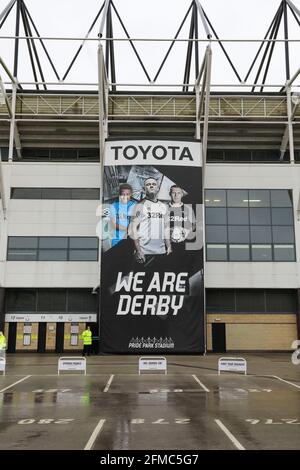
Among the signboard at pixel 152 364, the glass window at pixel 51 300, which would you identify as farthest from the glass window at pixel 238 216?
the signboard at pixel 152 364

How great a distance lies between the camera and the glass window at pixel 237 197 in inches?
1401

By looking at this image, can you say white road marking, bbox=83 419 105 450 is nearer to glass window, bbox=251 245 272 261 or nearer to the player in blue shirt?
the player in blue shirt

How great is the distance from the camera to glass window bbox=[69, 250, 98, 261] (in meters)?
A: 34.7

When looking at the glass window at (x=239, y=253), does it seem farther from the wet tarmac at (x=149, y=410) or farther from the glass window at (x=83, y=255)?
the wet tarmac at (x=149, y=410)

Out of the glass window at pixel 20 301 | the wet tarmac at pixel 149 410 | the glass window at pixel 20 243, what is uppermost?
the glass window at pixel 20 243

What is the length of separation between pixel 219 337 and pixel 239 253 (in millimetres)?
6407

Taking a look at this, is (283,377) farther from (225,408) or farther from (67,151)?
(67,151)

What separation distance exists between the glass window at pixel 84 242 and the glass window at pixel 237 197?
10.5 meters

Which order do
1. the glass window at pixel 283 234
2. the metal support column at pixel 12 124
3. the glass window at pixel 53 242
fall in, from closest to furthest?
1. the glass window at pixel 283 234
2. the glass window at pixel 53 242
3. the metal support column at pixel 12 124

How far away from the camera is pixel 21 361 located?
2770cm

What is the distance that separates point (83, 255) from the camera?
34812 millimetres

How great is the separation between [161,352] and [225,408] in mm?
17990

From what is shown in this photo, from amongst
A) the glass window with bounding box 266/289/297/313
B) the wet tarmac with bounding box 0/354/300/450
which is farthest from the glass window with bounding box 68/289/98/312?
the glass window with bounding box 266/289/297/313
